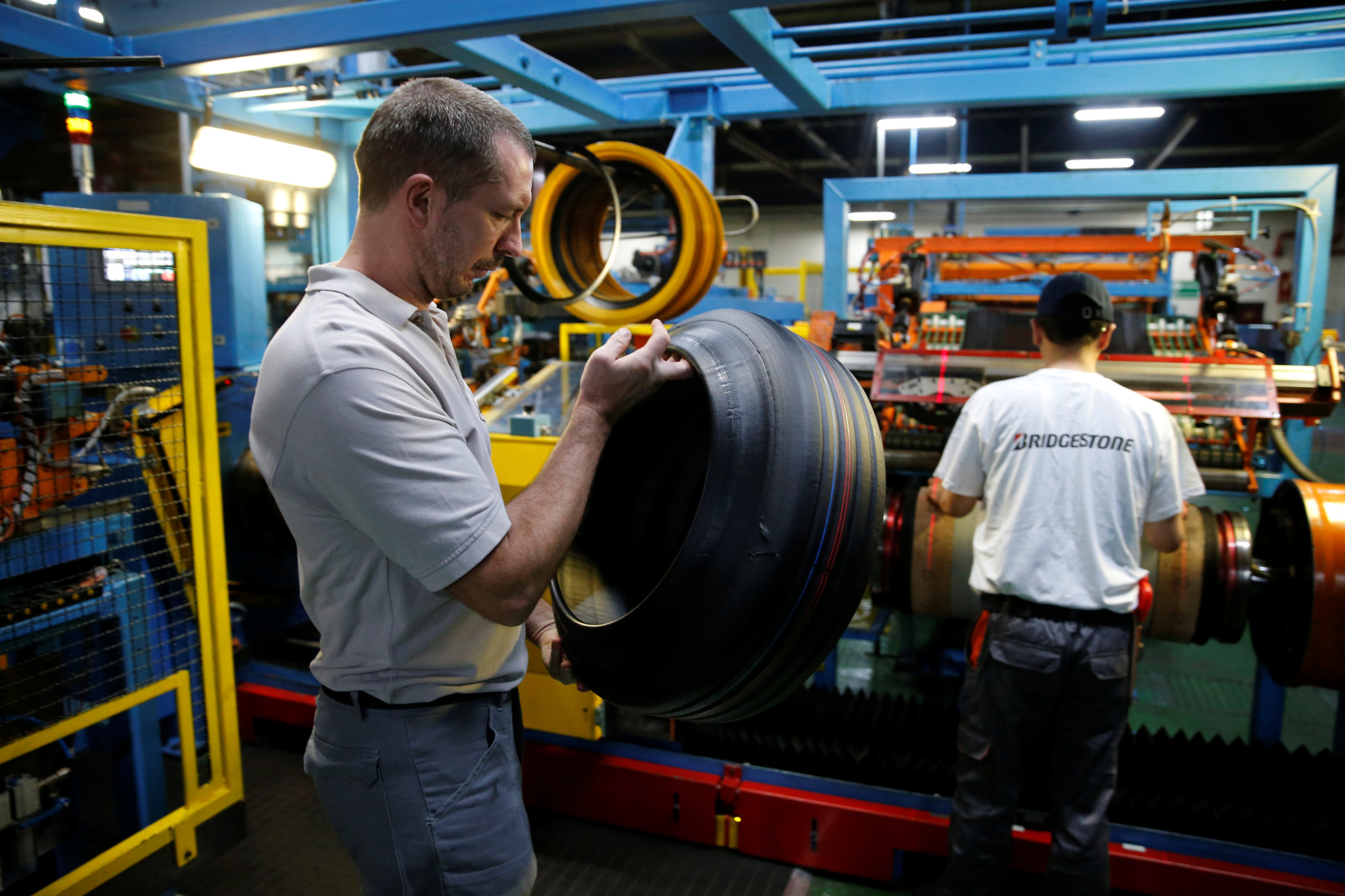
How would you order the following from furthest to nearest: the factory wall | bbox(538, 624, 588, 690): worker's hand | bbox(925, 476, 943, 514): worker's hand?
the factory wall
bbox(925, 476, 943, 514): worker's hand
bbox(538, 624, 588, 690): worker's hand

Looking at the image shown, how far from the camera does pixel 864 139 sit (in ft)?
42.8

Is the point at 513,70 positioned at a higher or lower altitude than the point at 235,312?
higher

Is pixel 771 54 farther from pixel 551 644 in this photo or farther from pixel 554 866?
pixel 554 866

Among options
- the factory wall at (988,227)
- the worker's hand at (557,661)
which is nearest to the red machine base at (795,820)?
the worker's hand at (557,661)

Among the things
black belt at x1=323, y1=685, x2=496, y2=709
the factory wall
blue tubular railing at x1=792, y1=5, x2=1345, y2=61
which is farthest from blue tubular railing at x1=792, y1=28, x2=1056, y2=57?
the factory wall

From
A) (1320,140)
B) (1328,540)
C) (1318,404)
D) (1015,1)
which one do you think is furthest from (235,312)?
(1320,140)

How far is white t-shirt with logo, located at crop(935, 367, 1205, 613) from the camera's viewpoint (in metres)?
2.29

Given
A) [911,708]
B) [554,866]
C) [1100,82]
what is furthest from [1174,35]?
[554,866]

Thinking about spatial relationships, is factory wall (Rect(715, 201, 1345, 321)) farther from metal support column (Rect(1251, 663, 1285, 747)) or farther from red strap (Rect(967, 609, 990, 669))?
red strap (Rect(967, 609, 990, 669))

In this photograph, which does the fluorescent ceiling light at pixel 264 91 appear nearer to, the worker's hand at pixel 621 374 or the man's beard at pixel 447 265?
the man's beard at pixel 447 265

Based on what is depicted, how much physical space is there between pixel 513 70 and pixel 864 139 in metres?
11.0

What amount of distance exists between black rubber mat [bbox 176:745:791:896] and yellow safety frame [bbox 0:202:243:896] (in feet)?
1.47

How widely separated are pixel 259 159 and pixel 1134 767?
4.97m

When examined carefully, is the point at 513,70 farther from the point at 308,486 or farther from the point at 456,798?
the point at 456,798
